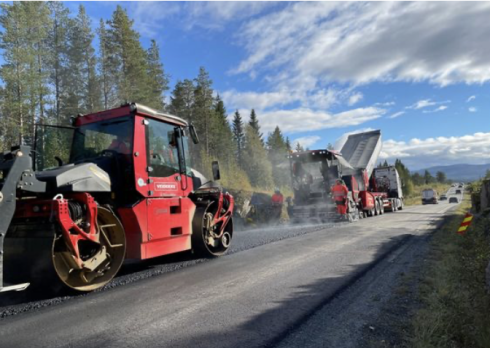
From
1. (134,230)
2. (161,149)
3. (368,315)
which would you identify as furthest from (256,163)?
(368,315)

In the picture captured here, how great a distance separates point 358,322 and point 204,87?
36.5 m

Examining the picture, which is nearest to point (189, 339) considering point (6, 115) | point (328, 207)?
point (328, 207)

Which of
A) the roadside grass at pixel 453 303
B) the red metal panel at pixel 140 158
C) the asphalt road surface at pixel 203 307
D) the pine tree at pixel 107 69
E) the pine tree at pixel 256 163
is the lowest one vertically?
the roadside grass at pixel 453 303

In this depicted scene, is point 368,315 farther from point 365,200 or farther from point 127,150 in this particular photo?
point 365,200

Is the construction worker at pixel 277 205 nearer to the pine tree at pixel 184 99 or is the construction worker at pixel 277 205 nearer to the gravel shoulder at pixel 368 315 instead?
the gravel shoulder at pixel 368 315

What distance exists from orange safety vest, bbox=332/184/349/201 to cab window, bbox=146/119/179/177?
9.56m

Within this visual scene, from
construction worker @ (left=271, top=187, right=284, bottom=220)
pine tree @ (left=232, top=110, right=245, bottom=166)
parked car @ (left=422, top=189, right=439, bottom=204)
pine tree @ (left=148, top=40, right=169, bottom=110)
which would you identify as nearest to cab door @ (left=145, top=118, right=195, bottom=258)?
construction worker @ (left=271, top=187, right=284, bottom=220)

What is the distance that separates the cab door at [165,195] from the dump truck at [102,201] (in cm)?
2

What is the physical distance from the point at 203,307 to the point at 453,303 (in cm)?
283

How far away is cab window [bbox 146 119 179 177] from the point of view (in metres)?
6.09

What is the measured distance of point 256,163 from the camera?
49906 millimetres

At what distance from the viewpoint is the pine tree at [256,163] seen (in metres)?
48.8

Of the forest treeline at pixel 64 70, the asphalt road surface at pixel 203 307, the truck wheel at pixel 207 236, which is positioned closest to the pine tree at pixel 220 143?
the forest treeline at pixel 64 70

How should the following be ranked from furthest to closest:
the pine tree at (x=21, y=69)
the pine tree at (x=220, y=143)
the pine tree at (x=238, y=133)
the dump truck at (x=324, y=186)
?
the pine tree at (x=238, y=133) → the pine tree at (x=220, y=143) → the pine tree at (x=21, y=69) → the dump truck at (x=324, y=186)
